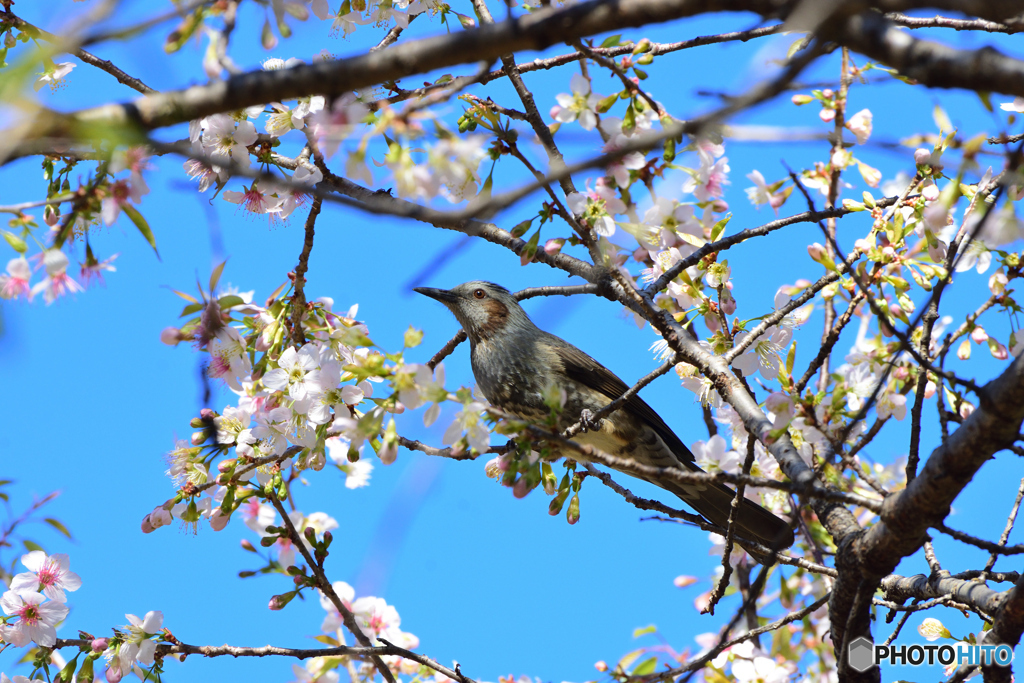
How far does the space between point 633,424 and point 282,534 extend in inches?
90.0

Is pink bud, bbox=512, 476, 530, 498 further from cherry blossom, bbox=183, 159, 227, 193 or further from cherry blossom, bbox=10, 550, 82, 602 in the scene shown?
A: cherry blossom, bbox=10, 550, 82, 602

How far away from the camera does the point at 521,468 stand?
2412mm

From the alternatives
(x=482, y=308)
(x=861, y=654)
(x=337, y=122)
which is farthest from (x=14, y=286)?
(x=861, y=654)

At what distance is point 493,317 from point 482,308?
0.37 ft

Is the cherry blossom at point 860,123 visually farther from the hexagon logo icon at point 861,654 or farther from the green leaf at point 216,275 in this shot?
the green leaf at point 216,275

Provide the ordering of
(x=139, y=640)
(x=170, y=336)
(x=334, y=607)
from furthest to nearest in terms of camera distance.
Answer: (x=334, y=607)
(x=139, y=640)
(x=170, y=336)

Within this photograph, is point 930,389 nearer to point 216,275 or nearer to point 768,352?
point 768,352

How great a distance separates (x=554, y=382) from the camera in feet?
14.1

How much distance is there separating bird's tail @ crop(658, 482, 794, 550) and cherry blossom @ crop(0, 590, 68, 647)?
2.86m

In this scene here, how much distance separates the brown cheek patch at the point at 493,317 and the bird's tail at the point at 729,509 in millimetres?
1358

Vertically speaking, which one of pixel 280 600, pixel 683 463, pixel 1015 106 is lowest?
pixel 280 600

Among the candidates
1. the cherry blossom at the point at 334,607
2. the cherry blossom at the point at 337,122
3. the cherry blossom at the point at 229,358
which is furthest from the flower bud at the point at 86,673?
the cherry blossom at the point at 337,122

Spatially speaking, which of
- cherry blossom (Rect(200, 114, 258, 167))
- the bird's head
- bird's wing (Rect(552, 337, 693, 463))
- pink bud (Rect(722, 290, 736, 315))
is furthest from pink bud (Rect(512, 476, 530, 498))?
the bird's head

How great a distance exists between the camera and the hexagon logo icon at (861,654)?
2.50 m
